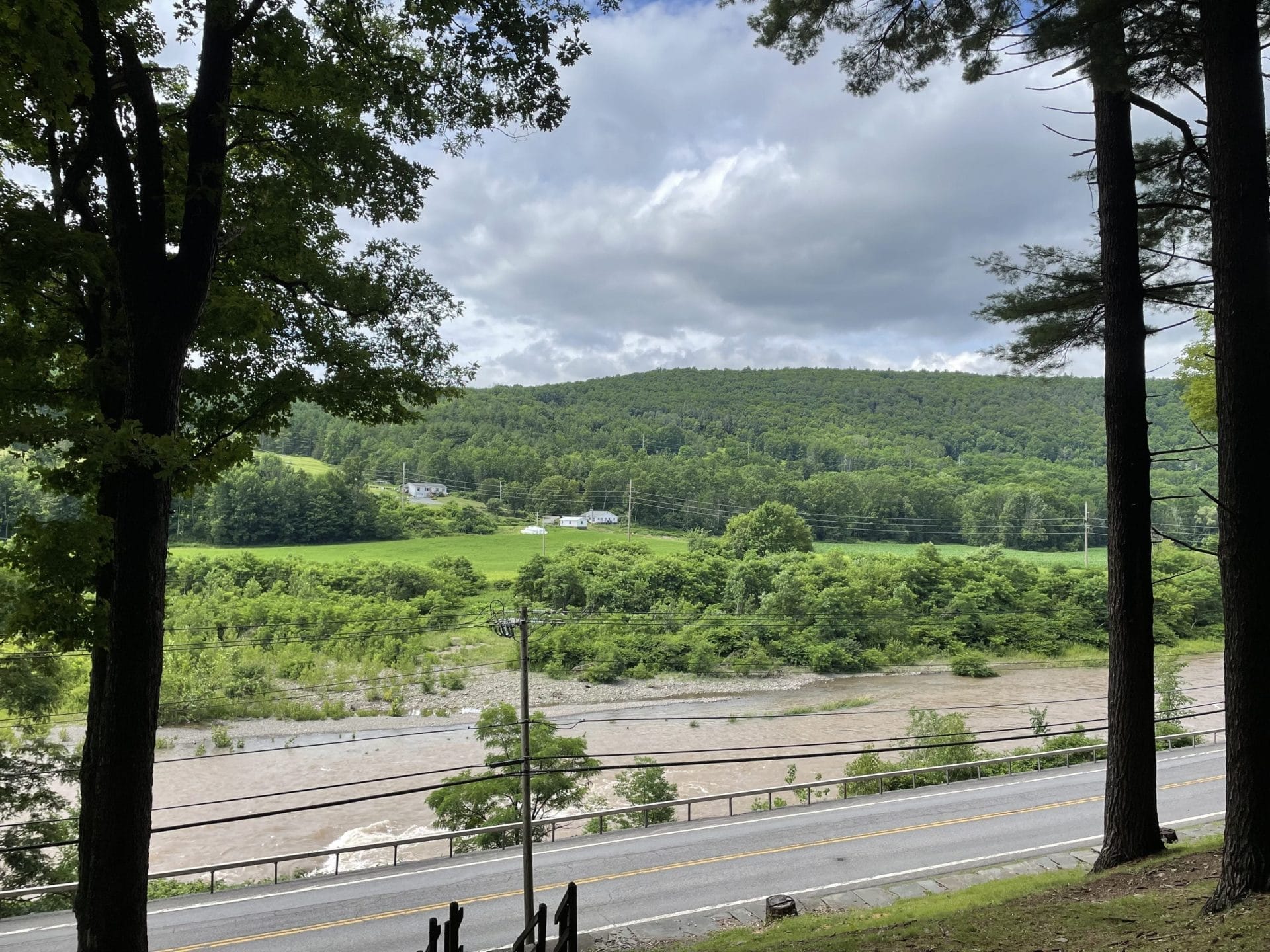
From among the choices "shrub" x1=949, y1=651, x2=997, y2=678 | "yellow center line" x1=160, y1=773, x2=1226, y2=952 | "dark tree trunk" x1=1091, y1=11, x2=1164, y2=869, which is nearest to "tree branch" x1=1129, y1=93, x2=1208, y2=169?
"dark tree trunk" x1=1091, y1=11, x2=1164, y2=869

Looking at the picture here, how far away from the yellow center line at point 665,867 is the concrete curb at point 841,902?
97.7 inches

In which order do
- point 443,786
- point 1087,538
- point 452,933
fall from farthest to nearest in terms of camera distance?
point 1087,538
point 443,786
point 452,933

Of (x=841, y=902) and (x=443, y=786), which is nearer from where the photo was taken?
(x=841, y=902)

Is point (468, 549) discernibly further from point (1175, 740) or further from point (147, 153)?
point (147, 153)

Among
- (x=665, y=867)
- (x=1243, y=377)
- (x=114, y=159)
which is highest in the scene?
(x=114, y=159)

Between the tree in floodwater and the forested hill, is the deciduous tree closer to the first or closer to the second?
the tree in floodwater

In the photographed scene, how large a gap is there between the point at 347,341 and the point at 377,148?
4.88 feet

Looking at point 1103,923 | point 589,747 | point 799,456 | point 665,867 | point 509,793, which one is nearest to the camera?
point 1103,923

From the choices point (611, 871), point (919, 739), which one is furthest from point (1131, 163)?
point (919, 739)

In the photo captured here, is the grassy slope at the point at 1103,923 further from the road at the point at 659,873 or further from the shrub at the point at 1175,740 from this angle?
the shrub at the point at 1175,740

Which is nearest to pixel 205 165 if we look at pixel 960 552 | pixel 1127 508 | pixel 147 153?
pixel 147 153

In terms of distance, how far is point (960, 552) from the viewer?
2447 inches

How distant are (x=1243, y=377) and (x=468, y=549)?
59.3m

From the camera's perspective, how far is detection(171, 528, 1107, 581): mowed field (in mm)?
54844
